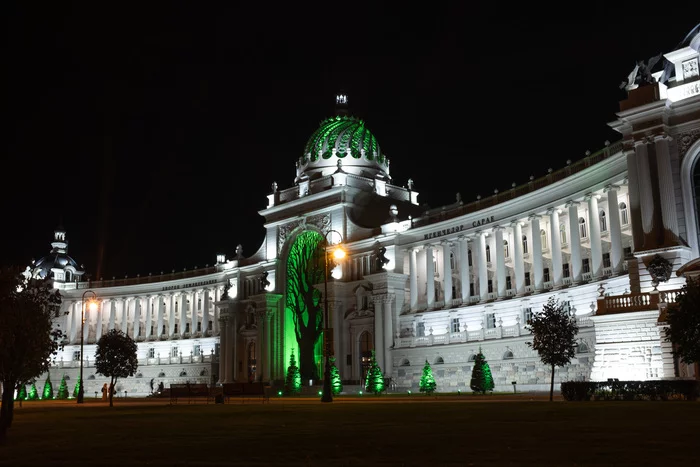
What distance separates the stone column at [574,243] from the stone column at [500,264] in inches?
333

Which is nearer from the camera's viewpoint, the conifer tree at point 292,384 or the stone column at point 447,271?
the conifer tree at point 292,384

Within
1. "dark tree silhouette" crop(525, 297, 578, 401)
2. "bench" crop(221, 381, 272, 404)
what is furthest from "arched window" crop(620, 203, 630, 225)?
"bench" crop(221, 381, 272, 404)

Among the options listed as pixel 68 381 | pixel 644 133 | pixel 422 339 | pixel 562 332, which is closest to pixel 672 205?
pixel 644 133

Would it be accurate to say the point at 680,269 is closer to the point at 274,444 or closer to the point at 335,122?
the point at 274,444

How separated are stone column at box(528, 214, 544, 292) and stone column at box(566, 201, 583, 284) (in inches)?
140

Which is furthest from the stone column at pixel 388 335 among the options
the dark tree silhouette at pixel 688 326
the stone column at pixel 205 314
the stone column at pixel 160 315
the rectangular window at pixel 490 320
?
the dark tree silhouette at pixel 688 326

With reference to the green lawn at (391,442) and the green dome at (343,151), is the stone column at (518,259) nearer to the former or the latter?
the green dome at (343,151)

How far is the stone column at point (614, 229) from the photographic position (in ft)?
186

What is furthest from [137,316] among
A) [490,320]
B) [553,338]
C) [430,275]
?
[553,338]

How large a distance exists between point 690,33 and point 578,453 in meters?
41.1

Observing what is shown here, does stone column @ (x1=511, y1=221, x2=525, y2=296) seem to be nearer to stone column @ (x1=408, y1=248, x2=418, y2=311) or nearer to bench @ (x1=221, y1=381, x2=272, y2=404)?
stone column @ (x1=408, y1=248, x2=418, y2=311)

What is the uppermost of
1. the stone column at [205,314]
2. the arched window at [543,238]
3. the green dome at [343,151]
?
the green dome at [343,151]

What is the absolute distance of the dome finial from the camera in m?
99.3

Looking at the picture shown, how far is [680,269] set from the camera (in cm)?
4094
